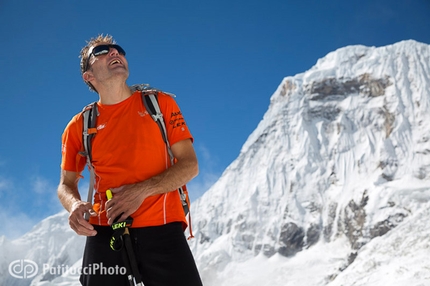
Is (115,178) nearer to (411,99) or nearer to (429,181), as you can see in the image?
(429,181)

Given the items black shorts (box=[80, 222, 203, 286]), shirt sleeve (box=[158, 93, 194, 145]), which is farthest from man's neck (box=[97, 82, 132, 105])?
black shorts (box=[80, 222, 203, 286])

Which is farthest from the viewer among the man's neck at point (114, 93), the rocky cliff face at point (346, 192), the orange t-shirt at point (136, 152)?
the rocky cliff face at point (346, 192)

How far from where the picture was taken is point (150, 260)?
3840 mm

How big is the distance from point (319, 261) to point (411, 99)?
81.6 m

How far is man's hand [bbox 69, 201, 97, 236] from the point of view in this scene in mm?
3809

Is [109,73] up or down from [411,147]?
down

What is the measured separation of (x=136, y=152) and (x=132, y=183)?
0.26m

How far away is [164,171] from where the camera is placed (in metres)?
3.97

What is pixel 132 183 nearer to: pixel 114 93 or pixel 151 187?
pixel 151 187

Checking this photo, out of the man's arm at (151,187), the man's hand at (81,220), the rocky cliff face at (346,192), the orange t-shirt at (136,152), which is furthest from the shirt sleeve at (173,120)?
the rocky cliff face at (346,192)

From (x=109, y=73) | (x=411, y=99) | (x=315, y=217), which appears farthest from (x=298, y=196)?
(x=109, y=73)

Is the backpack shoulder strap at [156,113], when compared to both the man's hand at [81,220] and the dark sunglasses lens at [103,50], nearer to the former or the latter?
the dark sunglasses lens at [103,50]

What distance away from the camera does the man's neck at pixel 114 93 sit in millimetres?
4445

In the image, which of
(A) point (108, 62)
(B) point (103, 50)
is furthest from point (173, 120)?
(B) point (103, 50)
